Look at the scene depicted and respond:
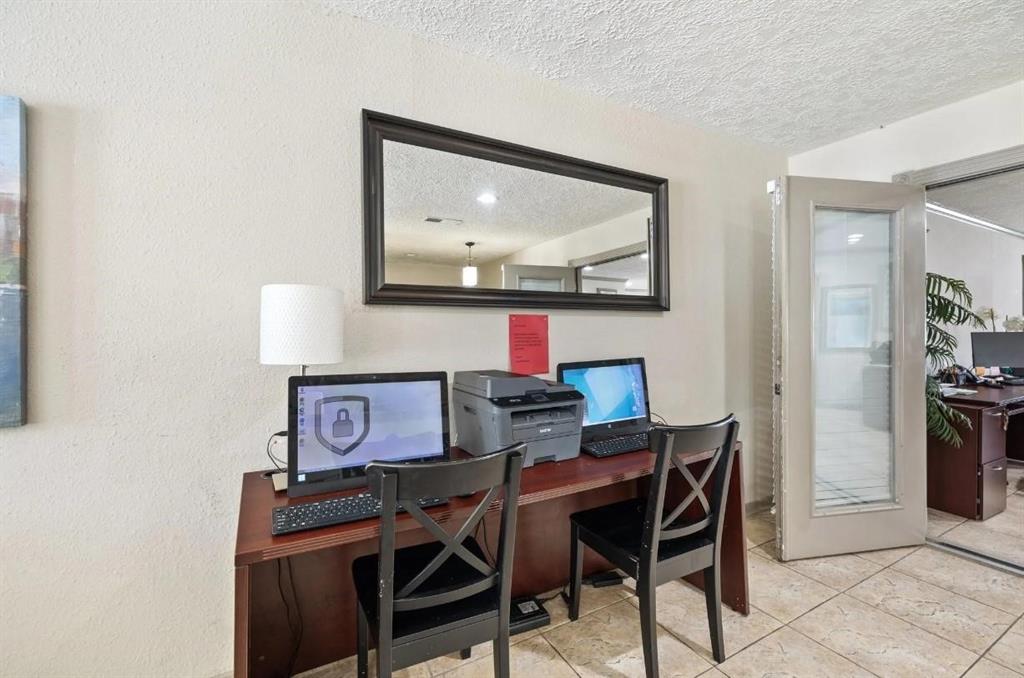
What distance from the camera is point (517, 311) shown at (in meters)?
2.16

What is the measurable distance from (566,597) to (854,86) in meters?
2.91

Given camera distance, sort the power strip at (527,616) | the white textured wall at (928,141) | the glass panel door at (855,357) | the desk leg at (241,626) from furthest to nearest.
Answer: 1. the glass panel door at (855,357)
2. the white textured wall at (928,141)
3. the power strip at (527,616)
4. the desk leg at (241,626)

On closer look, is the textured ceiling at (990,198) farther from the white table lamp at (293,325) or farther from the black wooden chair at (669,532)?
the white table lamp at (293,325)

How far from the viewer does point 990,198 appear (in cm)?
374

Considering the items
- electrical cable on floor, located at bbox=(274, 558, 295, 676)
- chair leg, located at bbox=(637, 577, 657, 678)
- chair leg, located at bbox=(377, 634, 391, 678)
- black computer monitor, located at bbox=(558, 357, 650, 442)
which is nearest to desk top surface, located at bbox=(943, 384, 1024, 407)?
black computer monitor, located at bbox=(558, 357, 650, 442)

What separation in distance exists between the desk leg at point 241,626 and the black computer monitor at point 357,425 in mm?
373

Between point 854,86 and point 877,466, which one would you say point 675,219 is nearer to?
point 854,86

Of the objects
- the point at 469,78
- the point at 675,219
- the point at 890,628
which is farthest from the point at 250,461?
the point at 890,628

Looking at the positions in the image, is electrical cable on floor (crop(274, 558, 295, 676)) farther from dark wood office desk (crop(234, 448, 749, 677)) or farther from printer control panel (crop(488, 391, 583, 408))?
printer control panel (crop(488, 391, 583, 408))

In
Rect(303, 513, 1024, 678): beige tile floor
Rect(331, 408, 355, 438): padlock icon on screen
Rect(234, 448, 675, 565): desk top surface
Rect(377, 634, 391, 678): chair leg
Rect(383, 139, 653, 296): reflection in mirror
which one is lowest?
Rect(303, 513, 1024, 678): beige tile floor

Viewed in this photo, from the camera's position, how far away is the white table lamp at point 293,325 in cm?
140

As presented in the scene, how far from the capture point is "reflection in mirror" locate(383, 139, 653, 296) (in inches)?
73.5

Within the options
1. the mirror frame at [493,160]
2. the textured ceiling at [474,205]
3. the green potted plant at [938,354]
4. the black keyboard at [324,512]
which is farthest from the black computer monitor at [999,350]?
the black keyboard at [324,512]

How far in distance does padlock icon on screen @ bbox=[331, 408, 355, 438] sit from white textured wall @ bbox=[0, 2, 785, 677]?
0.89 ft
